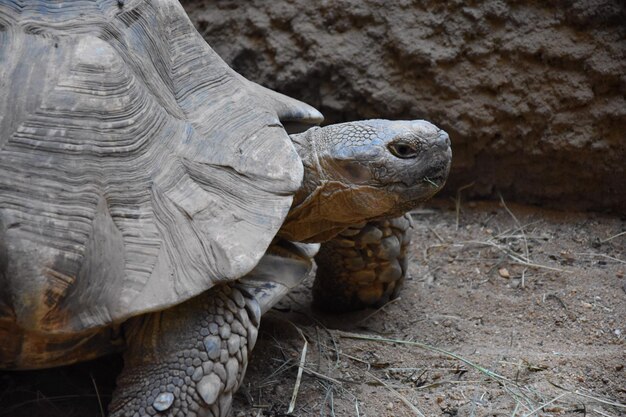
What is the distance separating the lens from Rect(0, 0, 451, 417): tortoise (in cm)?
250

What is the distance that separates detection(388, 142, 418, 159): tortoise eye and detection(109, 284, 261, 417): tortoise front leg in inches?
33.9

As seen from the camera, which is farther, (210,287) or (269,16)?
(269,16)

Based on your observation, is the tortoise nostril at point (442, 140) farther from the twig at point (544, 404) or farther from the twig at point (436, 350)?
the twig at point (544, 404)

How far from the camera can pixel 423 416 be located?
2.91 metres

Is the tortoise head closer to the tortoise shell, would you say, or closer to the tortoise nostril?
the tortoise nostril

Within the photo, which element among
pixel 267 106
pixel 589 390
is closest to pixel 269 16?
pixel 267 106

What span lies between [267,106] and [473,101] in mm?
1893

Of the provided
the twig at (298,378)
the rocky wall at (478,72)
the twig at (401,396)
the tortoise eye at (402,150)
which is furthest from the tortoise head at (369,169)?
the rocky wall at (478,72)

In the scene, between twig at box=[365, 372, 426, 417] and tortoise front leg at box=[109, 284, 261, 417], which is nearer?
tortoise front leg at box=[109, 284, 261, 417]

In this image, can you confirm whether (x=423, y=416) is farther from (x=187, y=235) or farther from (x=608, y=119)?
(x=608, y=119)

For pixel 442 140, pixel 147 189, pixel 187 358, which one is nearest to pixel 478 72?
pixel 442 140

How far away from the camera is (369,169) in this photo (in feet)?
10.3

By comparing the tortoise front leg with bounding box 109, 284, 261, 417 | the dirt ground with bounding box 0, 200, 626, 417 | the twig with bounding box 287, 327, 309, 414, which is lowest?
the dirt ground with bounding box 0, 200, 626, 417

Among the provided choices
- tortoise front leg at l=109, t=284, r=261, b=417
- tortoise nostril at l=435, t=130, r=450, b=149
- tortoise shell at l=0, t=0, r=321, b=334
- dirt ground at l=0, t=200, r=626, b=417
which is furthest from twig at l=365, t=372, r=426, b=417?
tortoise nostril at l=435, t=130, r=450, b=149
